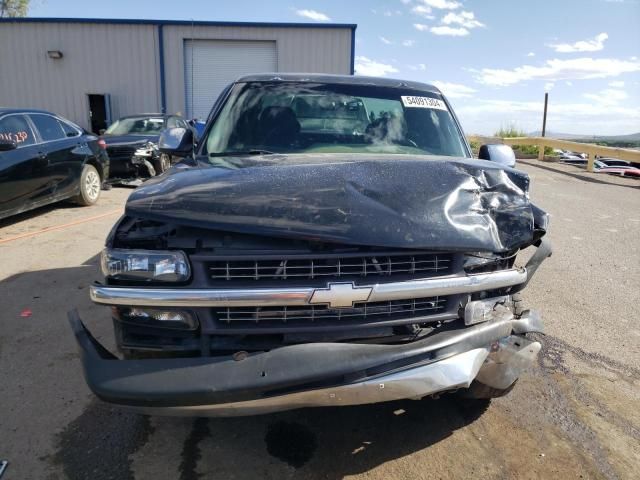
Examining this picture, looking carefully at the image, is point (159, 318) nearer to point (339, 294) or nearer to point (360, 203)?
point (339, 294)

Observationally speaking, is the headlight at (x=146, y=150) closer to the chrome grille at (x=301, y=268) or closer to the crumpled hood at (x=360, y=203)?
the crumpled hood at (x=360, y=203)

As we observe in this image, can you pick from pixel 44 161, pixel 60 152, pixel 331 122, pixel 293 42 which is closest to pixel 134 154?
pixel 60 152

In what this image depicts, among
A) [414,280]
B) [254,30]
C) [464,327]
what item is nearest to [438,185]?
[414,280]

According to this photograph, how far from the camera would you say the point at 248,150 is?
3.24m

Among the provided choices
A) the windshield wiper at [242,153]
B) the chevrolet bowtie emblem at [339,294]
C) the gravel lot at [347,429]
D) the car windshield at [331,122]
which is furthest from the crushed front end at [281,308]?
the car windshield at [331,122]

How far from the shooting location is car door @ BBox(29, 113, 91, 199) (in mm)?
→ 7406

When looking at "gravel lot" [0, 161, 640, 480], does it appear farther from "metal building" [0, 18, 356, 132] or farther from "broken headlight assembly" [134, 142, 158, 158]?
"metal building" [0, 18, 356, 132]

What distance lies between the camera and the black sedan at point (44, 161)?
658cm

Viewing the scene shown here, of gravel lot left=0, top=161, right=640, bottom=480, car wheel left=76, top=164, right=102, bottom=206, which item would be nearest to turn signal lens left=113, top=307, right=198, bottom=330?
gravel lot left=0, top=161, right=640, bottom=480

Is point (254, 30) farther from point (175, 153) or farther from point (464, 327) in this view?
point (464, 327)

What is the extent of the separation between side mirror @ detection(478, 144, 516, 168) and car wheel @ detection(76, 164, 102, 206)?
23.3 feet

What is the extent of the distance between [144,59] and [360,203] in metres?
20.6

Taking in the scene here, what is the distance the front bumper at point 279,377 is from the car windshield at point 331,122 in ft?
5.32

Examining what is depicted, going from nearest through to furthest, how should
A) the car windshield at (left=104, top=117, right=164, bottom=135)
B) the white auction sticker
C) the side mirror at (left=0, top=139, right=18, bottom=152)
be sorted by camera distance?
the white auction sticker, the side mirror at (left=0, top=139, right=18, bottom=152), the car windshield at (left=104, top=117, right=164, bottom=135)
